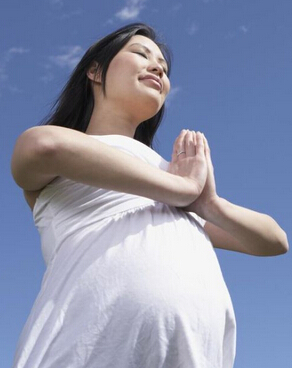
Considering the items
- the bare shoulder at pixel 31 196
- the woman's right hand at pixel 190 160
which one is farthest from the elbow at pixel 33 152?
the woman's right hand at pixel 190 160

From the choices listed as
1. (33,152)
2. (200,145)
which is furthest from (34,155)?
(200,145)

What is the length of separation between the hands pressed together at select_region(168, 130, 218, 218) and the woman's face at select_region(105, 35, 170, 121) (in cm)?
29

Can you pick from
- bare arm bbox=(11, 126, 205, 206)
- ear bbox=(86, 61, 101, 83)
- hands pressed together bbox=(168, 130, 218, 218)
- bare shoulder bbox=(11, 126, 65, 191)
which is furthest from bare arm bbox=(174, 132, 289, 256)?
ear bbox=(86, 61, 101, 83)

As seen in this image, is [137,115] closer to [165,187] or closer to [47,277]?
[165,187]

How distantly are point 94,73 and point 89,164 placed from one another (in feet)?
3.35

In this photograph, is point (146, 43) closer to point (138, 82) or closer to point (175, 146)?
point (138, 82)

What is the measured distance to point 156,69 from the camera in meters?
3.09

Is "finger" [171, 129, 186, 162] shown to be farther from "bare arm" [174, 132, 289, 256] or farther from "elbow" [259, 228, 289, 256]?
"elbow" [259, 228, 289, 256]

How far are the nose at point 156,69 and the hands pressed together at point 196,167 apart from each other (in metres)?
0.44

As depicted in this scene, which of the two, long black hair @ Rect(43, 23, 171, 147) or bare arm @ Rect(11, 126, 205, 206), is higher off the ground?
long black hair @ Rect(43, 23, 171, 147)

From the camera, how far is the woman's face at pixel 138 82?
118 inches

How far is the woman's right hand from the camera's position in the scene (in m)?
2.55

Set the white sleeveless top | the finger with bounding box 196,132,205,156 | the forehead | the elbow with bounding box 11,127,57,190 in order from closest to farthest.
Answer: the white sleeveless top → the elbow with bounding box 11,127,57,190 → the finger with bounding box 196,132,205,156 → the forehead

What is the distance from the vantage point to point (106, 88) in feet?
10.2
